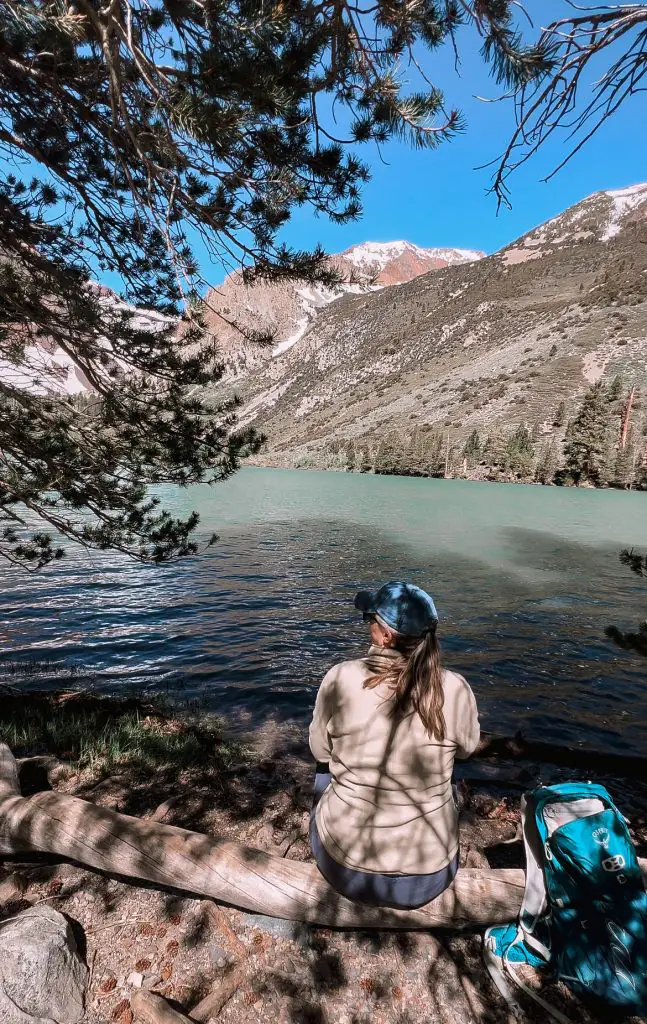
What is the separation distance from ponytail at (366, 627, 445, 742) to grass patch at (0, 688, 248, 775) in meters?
3.15

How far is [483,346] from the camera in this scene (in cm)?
11694

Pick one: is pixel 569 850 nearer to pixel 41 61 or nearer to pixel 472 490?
pixel 41 61

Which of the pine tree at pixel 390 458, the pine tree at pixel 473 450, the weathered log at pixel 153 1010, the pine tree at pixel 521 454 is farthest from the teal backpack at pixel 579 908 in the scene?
the pine tree at pixel 390 458

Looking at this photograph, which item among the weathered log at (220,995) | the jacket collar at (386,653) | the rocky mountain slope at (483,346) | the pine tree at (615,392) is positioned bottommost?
the weathered log at (220,995)

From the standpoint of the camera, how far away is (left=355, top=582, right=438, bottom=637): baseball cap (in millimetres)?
2383

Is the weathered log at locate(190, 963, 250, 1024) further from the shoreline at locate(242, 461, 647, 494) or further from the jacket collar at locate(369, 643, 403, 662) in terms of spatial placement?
the shoreline at locate(242, 461, 647, 494)

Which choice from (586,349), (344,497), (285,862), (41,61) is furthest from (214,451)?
(586,349)

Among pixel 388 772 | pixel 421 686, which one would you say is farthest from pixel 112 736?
pixel 421 686

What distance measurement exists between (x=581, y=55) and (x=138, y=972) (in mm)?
4326

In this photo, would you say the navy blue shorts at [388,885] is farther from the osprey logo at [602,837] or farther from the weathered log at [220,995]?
the osprey logo at [602,837]

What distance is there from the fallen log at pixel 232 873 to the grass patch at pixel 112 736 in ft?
5.84

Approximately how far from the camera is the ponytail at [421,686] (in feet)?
7.23

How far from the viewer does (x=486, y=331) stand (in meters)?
124

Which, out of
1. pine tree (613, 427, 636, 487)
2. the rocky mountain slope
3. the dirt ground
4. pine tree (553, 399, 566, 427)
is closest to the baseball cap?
the dirt ground
